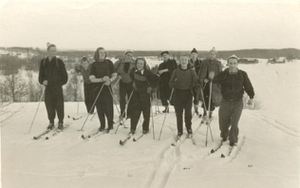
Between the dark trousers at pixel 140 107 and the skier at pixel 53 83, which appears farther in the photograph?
the dark trousers at pixel 140 107

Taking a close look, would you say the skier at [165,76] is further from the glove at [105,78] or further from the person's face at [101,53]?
the person's face at [101,53]

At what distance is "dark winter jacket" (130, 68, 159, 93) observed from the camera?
741cm

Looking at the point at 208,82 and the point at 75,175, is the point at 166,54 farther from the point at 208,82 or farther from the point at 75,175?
the point at 75,175

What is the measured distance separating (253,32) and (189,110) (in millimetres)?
1470

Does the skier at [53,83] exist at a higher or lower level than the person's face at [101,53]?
lower

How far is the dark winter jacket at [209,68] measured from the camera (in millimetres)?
7359

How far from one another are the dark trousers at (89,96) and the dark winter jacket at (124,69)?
51cm

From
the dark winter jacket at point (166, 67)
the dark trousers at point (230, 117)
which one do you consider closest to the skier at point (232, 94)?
the dark trousers at point (230, 117)

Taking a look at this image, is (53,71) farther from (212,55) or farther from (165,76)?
(212,55)

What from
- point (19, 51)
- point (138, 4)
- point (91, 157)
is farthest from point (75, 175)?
point (138, 4)

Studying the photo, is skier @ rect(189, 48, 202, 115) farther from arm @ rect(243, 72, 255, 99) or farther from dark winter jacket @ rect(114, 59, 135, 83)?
dark winter jacket @ rect(114, 59, 135, 83)

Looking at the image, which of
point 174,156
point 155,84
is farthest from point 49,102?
point 174,156

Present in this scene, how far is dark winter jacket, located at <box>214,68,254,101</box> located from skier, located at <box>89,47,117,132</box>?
1624 millimetres

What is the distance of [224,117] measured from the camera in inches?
276
